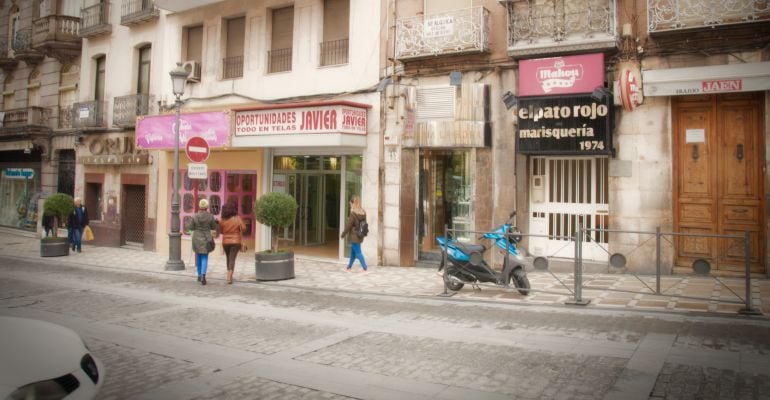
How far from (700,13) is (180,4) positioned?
49.2 ft

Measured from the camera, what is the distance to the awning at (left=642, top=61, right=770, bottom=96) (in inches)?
425

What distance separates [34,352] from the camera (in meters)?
3.74

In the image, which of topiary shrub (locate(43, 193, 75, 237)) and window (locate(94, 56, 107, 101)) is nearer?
topiary shrub (locate(43, 193, 75, 237))

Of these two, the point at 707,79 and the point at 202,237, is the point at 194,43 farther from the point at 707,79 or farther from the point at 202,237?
the point at 707,79

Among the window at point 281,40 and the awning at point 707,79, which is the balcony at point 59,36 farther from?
the awning at point 707,79

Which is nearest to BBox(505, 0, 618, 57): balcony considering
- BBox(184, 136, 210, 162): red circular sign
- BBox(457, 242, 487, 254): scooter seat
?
BBox(457, 242, 487, 254): scooter seat

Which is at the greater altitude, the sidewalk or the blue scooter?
the blue scooter

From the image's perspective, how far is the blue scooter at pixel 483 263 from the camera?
9871mm

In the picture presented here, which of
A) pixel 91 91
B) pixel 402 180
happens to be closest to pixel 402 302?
pixel 402 180

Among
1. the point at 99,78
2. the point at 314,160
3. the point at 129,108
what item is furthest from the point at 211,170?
the point at 99,78

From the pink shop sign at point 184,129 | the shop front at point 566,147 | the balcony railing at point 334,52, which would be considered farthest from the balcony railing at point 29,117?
the shop front at point 566,147

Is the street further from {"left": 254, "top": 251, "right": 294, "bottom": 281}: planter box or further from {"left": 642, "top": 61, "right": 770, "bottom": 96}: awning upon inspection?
{"left": 642, "top": 61, "right": 770, "bottom": 96}: awning

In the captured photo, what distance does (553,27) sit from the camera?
12609 mm

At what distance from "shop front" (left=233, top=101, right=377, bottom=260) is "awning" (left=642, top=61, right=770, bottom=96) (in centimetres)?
699
